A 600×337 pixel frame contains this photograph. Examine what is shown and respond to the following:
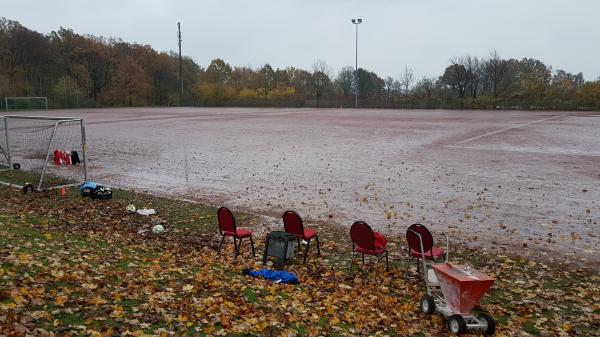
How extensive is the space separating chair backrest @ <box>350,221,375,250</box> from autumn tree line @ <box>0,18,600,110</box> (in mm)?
70575

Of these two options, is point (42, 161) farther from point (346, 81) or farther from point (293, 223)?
point (346, 81)

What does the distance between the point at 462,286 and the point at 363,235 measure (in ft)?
7.47

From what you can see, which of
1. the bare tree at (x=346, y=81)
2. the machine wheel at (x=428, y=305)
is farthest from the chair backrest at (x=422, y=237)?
the bare tree at (x=346, y=81)

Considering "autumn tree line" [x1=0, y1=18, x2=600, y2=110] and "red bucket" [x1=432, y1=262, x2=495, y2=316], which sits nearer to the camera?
"red bucket" [x1=432, y1=262, x2=495, y2=316]

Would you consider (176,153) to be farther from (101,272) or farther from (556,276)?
(556,276)

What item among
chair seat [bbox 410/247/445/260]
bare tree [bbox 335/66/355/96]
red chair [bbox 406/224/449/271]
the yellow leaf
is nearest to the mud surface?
chair seat [bbox 410/247/445/260]

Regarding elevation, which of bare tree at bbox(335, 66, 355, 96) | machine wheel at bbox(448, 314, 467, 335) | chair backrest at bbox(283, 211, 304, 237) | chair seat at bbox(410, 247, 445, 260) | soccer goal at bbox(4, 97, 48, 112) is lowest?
machine wheel at bbox(448, 314, 467, 335)

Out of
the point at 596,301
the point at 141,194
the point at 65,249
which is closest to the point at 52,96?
the point at 141,194

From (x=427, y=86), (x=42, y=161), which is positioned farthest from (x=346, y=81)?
(x=42, y=161)

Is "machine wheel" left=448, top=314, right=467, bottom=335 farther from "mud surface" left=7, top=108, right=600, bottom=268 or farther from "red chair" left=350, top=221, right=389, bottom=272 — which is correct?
"mud surface" left=7, top=108, right=600, bottom=268

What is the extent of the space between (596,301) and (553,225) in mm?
4175

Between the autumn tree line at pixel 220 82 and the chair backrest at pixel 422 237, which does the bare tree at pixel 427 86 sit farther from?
the chair backrest at pixel 422 237

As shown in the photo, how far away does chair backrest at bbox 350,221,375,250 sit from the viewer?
7.77 m

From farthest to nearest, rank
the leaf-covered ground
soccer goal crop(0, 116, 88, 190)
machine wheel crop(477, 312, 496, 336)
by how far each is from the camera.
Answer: soccer goal crop(0, 116, 88, 190), machine wheel crop(477, 312, 496, 336), the leaf-covered ground
